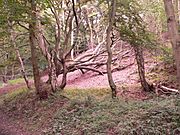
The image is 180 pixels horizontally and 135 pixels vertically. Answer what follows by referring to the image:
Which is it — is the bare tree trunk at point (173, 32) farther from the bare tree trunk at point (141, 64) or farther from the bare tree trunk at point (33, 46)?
the bare tree trunk at point (33, 46)

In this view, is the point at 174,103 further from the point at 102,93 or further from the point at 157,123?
the point at 102,93

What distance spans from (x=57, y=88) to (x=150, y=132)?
26.2 ft

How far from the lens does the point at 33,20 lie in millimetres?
11828

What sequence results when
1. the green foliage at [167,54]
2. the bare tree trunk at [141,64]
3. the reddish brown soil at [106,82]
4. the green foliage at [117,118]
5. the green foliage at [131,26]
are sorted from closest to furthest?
the green foliage at [117,118] < the reddish brown soil at [106,82] < the green foliage at [131,26] < the green foliage at [167,54] < the bare tree trunk at [141,64]

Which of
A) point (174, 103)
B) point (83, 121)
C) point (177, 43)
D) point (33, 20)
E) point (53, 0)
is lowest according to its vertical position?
point (83, 121)

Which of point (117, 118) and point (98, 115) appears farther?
point (98, 115)

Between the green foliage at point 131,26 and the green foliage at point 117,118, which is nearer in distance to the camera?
the green foliage at point 117,118

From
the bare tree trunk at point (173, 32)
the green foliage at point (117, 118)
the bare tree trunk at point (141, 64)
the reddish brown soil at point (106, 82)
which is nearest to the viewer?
the bare tree trunk at point (173, 32)

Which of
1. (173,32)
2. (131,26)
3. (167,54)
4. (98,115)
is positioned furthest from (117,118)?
(167,54)

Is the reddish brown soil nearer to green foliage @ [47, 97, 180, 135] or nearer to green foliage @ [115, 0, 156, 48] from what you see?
green foliage @ [47, 97, 180, 135]

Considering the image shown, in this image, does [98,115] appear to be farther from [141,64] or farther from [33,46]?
[33,46]

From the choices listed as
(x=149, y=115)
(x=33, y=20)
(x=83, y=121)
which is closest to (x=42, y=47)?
(x=33, y=20)

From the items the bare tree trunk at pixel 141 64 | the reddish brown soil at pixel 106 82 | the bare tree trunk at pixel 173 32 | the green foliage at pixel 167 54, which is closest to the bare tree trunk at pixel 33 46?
the reddish brown soil at pixel 106 82

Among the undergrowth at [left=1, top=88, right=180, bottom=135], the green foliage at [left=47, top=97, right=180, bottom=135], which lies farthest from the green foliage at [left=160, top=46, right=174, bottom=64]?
the green foliage at [left=47, top=97, right=180, bottom=135]
